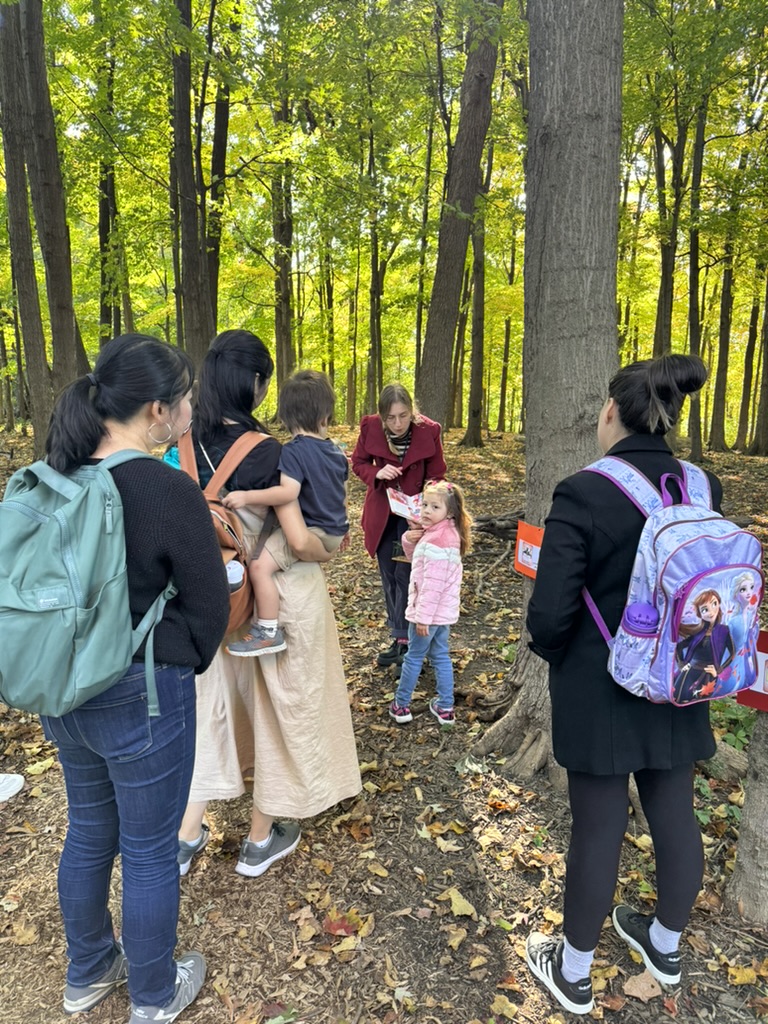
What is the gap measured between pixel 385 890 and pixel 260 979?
0.60 m

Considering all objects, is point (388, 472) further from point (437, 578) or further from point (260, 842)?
point (260, 842)

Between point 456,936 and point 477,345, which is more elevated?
point 477,345

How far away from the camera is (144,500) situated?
67.9 inches

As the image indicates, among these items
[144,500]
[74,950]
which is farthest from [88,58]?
[74,950]

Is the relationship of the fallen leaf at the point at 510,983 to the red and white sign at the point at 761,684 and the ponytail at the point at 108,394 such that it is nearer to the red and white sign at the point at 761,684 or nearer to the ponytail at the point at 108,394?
the red and white sign at the point at 761,684

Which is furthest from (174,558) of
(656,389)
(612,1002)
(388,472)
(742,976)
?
(388,472)

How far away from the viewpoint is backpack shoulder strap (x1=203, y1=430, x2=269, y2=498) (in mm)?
2428

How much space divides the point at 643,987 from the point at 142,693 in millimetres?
2012

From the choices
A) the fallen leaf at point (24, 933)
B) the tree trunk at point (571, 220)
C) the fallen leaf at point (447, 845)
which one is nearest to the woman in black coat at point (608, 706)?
the fallen leaf at point (447, 845)

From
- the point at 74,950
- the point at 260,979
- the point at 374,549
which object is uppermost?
the point at 374,549

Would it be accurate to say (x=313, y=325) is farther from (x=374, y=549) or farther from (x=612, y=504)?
(x=612, y=504)

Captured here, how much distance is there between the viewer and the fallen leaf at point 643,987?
7.08 feet

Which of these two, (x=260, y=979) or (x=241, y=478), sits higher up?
(x=241, y=478)

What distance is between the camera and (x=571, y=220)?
281 cm
